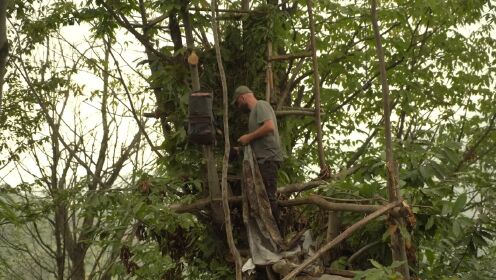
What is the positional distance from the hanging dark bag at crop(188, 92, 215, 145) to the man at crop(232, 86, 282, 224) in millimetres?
393

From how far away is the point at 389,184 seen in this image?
5492mm

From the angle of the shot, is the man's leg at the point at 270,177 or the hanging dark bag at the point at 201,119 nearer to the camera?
the hanging dark bag at the point at 201,119

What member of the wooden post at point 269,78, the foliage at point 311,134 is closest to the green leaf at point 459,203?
the foliage at point 311,134

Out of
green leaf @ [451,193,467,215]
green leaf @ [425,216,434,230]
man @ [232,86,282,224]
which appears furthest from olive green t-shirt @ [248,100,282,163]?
green leaf @ [451,193,467,215]

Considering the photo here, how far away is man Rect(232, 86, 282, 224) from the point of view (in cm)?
691

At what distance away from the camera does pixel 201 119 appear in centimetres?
680

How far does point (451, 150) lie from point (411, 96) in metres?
4.87

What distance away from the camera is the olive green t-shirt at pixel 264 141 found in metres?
6.95

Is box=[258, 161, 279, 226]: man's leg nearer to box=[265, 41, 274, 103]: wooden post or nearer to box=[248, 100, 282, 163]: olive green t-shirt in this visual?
box=[248, 100, 282, 163]: olive green t-shirt

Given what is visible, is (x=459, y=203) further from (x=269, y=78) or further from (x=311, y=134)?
(x=311, y=134)

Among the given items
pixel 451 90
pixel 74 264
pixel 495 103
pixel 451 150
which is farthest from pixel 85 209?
pixel 74 264

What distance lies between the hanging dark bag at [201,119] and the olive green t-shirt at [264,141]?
483mm

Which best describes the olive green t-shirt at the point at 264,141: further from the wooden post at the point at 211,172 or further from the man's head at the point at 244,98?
the wooden post at the point at 211,172

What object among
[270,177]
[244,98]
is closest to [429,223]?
[270,177]
